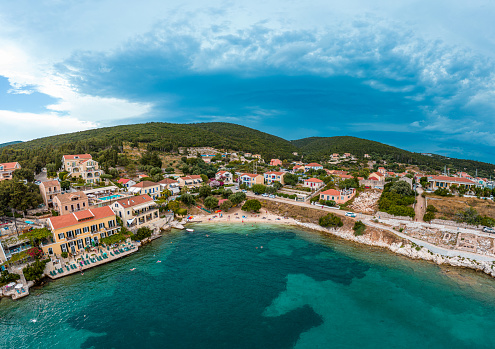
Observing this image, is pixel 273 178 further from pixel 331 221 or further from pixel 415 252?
pixel 415 252

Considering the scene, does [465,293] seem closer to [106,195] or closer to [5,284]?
[5,284]

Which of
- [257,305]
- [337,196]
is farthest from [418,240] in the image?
[257,305]

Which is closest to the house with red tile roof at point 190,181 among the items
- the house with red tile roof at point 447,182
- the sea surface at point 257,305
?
the sea surface at point 257,305

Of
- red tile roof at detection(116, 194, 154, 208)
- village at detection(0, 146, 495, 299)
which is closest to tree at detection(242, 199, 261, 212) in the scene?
village at detection(0, 146, 495, 299)

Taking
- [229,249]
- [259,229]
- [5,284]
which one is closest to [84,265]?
[5,284]

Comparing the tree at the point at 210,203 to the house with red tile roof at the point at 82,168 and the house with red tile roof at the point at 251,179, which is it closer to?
the house with red tile roof at the point at 251,179
